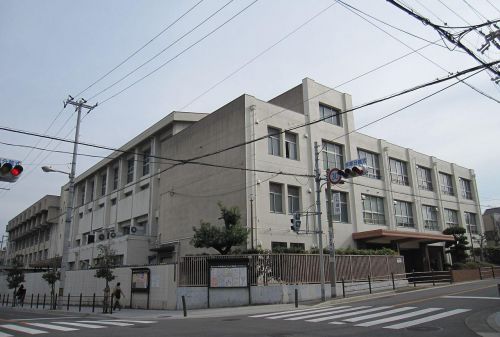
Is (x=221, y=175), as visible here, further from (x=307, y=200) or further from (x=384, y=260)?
(x=384, y=260)

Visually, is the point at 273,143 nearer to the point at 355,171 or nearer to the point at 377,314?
the point at 355,171

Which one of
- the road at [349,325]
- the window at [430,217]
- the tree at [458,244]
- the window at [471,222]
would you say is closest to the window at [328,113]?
the window at [430,217]

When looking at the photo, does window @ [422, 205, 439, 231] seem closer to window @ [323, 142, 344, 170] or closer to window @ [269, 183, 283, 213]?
window @ [323, 142, 344, 170]

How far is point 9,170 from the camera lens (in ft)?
35.3

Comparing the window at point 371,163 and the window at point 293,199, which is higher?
the window at point 371,163

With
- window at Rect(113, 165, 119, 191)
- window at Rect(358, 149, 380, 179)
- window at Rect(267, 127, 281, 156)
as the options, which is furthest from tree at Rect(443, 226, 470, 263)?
window at Rect(113, 165, 119, 191)

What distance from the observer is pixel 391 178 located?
40.2 meters

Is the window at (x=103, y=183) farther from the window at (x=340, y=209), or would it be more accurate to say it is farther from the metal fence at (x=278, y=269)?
the metal fence at (x=278, y=269)

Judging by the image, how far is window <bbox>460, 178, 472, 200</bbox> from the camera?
51.4m

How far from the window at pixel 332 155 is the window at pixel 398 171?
805 cm

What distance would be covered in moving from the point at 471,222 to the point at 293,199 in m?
31.3

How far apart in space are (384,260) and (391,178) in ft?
42.6

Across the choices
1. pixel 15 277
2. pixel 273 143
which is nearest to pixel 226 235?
pixel 273 143

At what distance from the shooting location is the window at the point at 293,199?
98.5ft
